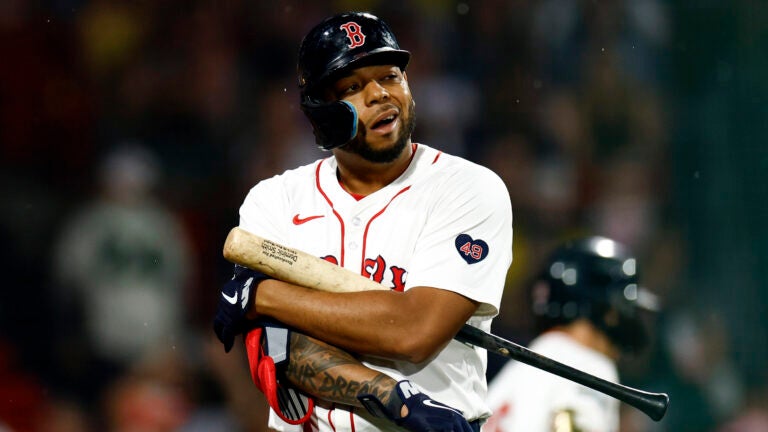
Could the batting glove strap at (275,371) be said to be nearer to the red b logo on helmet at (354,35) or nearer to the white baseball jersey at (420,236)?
the white baseball jersey at (420,236)

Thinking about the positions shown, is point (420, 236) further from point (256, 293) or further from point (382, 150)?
point (256, 293)

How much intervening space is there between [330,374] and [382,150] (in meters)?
0.60

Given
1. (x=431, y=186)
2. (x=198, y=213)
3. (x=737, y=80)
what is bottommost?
(x=198, y=213)

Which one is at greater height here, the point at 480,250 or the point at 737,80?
the point at 737,80

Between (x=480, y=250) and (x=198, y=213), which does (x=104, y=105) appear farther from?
(x=480, y=250)

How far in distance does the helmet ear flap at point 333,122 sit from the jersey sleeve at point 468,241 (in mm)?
269

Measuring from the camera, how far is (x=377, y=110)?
94.8 inches

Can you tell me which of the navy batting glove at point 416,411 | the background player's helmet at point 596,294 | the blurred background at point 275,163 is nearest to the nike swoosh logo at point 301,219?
the navy batting glove at point 416,411

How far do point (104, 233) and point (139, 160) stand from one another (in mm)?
485

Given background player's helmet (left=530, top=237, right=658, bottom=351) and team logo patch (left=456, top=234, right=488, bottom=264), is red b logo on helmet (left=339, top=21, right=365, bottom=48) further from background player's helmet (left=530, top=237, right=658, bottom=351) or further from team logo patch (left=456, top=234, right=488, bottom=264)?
background player's helmet (left=530, top=237, right=658, bottom=351)

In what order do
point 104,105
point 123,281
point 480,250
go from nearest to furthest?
point 480,250 < point 123,281 < point 104,105

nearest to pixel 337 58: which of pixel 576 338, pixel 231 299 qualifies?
pixel 231 299

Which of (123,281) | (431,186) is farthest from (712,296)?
(431,186)

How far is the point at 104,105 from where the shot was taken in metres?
5.33
